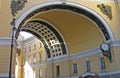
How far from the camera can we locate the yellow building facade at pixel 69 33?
21.0m

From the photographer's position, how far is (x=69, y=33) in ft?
94.7

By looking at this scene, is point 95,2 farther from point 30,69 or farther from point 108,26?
point 30,69

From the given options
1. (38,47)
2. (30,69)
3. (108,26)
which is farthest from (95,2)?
(30,69)

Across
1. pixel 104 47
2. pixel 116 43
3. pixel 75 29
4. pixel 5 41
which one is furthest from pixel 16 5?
pixel 116 43

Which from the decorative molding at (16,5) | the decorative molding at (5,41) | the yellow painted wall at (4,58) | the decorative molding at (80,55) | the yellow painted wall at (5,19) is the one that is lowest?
the yellow painted wall at (4,58)

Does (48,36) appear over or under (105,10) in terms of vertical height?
under

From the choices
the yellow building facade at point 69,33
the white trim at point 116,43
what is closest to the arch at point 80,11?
the yellow building facade at point 69,33

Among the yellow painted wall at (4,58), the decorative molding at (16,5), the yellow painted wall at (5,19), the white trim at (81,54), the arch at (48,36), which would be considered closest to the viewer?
the yellow painted wall at (4,58)

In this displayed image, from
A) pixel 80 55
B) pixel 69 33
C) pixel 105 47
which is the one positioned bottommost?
pixel 80 55

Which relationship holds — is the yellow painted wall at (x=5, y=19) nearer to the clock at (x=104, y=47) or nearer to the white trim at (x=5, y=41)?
the white trim at (x=5, y=41)

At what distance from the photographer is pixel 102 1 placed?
24.5 m

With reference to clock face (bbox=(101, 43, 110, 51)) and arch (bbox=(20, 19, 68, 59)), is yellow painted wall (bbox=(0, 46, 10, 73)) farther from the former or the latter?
clock face (bbox=(101, 43, 110, 51))

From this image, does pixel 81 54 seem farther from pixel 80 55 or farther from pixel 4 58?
pixel 4 58

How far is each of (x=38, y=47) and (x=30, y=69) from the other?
472 centimetres
